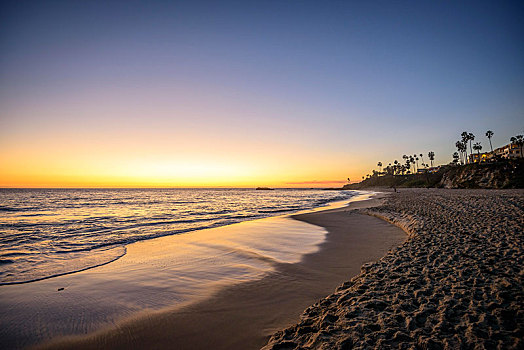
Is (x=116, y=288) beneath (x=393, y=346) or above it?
A: beneath

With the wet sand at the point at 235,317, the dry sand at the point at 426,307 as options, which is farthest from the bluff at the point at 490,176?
the wet sand at the point at 235,317

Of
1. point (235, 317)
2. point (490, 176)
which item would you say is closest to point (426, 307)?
point (235, 317)

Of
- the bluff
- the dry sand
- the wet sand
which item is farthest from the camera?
the bluff

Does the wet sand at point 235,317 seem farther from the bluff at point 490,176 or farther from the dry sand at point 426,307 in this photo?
the bluff at point 490,176

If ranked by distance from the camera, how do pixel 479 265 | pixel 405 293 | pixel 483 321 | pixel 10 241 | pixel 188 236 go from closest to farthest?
pixel 483 321, pixel 405 293, pixel 479 265, pixel 10 241, pixel 188 236

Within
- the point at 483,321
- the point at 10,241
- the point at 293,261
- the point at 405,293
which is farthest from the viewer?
the point at 10,241

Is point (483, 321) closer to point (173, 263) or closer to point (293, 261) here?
point (293, 261)

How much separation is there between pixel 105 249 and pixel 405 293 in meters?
12.5

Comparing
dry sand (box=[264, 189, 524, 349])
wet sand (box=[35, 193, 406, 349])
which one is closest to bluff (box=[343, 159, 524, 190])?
dry sand (box=[264, 189, 524, 349])

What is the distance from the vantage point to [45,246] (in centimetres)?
1230

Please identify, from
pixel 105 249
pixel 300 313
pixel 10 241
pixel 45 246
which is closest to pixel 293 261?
pixel 300 313

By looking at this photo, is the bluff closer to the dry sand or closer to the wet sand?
the dry sand

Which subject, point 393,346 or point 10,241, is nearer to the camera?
point 393,346

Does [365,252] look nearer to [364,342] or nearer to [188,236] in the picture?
Answer: [364,342]
